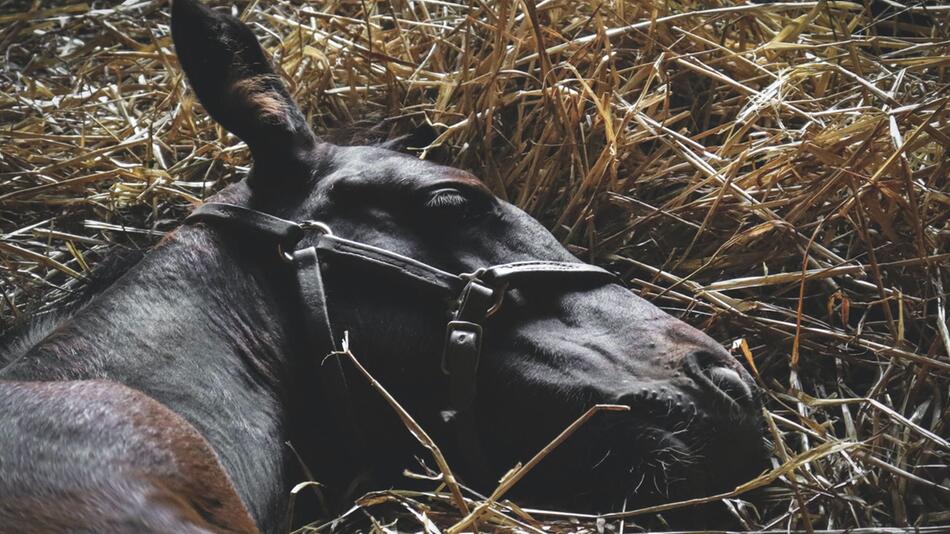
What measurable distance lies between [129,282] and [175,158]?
5.07 ft

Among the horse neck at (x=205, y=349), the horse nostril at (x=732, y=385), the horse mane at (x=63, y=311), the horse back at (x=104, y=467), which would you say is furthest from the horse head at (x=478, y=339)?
the horse back at (x=104, y=467)

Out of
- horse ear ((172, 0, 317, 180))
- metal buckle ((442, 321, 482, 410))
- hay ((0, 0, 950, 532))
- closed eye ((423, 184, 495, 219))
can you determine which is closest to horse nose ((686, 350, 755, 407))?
hay ((0, 0, 950, 532))

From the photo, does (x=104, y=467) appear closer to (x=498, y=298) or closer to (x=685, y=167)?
(x=498, y=298)

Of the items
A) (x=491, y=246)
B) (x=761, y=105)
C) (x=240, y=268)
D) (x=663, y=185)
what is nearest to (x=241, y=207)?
(x=240, y=268)

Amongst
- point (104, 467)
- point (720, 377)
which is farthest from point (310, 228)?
point (720, 377)

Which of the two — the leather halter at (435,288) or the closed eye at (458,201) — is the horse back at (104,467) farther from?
the closed eye at (458,201)

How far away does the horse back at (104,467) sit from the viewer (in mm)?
2256

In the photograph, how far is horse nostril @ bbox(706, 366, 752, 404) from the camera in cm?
288

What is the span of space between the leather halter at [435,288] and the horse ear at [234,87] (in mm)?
283

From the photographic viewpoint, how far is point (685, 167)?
13.6 ft

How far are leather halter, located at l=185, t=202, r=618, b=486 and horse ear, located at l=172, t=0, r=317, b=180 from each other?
28 cm

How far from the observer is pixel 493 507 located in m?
2.80

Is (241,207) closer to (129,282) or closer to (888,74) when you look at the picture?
(129,282)

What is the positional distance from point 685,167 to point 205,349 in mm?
2085
